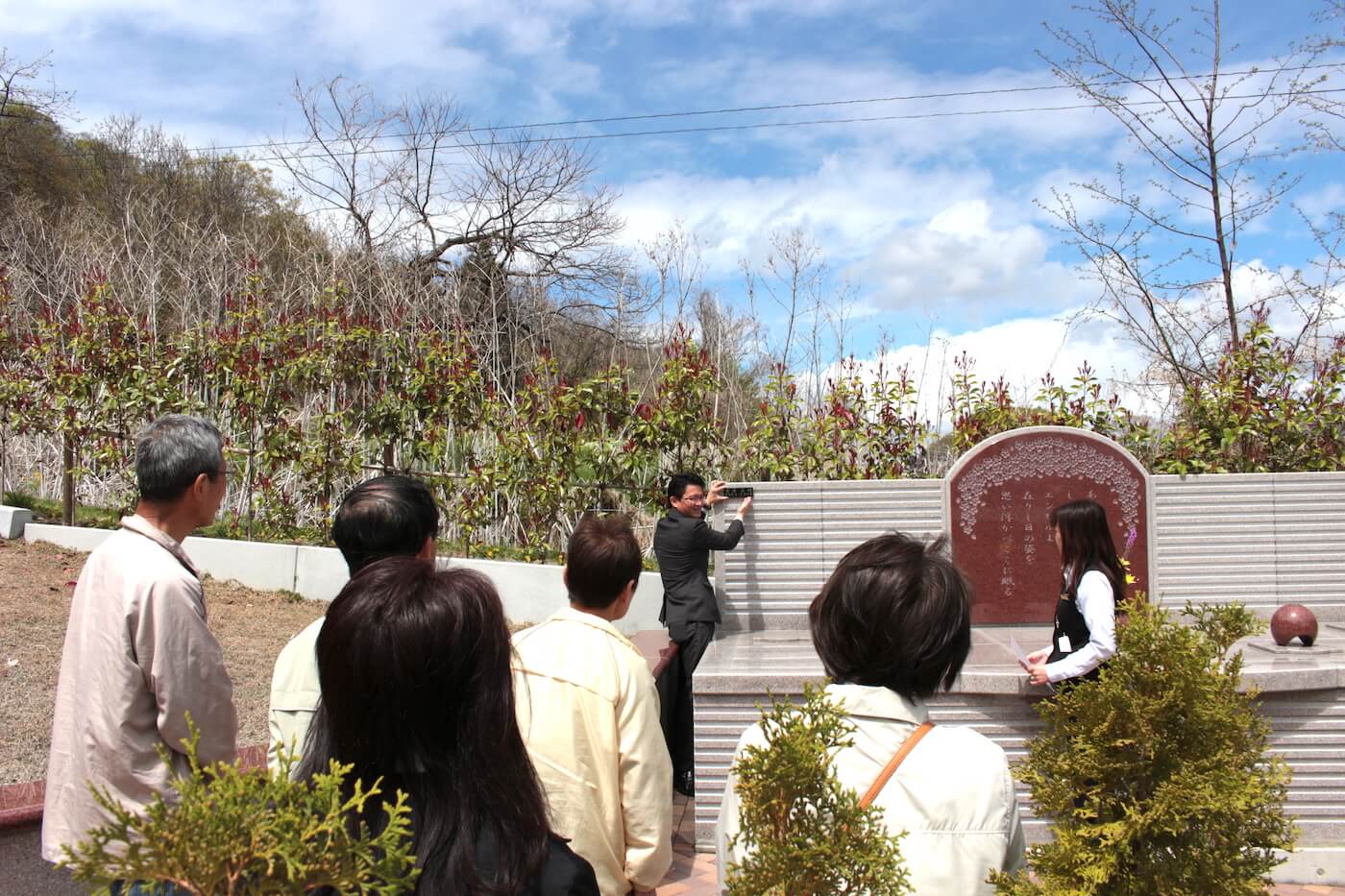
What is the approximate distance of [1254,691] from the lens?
2631 millimetres

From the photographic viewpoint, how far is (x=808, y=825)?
1.56m

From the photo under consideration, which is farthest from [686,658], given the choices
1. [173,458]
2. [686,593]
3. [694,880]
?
[173,458]

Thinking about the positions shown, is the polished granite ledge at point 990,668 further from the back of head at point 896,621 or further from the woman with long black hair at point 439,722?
the woman with long black hair at point 439,722

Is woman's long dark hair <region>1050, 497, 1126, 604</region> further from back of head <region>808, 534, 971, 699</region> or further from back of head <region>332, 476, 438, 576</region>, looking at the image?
back of head <region>332, 476, 438, 576</region>

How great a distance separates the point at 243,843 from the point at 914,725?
3.37ft

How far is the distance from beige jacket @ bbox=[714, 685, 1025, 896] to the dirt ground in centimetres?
425

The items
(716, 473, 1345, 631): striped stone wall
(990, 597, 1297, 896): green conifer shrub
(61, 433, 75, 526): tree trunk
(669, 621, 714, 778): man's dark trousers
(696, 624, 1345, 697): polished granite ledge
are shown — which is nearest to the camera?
(990, 597, 1297, 896): green conifer shrub

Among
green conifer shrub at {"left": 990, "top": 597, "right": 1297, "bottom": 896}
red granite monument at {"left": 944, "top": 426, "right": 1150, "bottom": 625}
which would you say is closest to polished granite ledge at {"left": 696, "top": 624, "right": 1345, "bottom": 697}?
red granite monument at {"left": 944, "top": 426, "right": 1150, "bottom": 625}

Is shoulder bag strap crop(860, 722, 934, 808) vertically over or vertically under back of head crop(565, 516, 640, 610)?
under

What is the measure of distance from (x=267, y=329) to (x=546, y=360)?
374 centimetres

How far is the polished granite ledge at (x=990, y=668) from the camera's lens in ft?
13.6

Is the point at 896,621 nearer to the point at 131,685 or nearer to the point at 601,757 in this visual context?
the point at 601,757

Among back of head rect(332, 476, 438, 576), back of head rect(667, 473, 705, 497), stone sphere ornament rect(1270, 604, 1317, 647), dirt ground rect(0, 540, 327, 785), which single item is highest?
back of head rect(667, 473, 705, 497)

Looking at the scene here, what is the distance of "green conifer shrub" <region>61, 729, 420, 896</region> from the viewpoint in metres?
1.09
